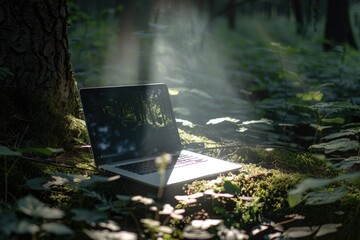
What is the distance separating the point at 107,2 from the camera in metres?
25.4

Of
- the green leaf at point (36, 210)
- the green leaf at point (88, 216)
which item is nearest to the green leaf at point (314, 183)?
the green leaf at point (88, 216)

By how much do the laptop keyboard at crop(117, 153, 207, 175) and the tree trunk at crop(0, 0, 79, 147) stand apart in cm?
63

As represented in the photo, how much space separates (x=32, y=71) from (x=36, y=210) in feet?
5.02

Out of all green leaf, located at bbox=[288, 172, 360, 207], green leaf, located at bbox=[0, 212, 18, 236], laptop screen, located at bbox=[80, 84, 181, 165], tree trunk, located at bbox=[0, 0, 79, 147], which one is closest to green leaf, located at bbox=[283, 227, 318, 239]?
green leaf, located at bbox=[288, 172, 360, 207]

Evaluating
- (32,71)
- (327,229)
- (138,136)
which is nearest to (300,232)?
(327,229)

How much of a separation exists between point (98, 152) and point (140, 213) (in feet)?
1.89

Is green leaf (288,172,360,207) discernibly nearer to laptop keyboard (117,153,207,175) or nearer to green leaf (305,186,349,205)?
green leaf (305,186,349,205)

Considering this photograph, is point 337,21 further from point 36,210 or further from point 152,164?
point 36,210

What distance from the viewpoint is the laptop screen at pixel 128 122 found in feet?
8.44

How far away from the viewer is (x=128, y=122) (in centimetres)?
277

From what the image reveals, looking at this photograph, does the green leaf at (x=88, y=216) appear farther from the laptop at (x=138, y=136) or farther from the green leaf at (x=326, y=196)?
the green leaf at (x=326, y=196)

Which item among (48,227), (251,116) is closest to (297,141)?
(251,116)

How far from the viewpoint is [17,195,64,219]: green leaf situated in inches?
57.3

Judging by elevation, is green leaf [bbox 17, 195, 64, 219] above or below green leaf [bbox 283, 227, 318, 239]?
above
